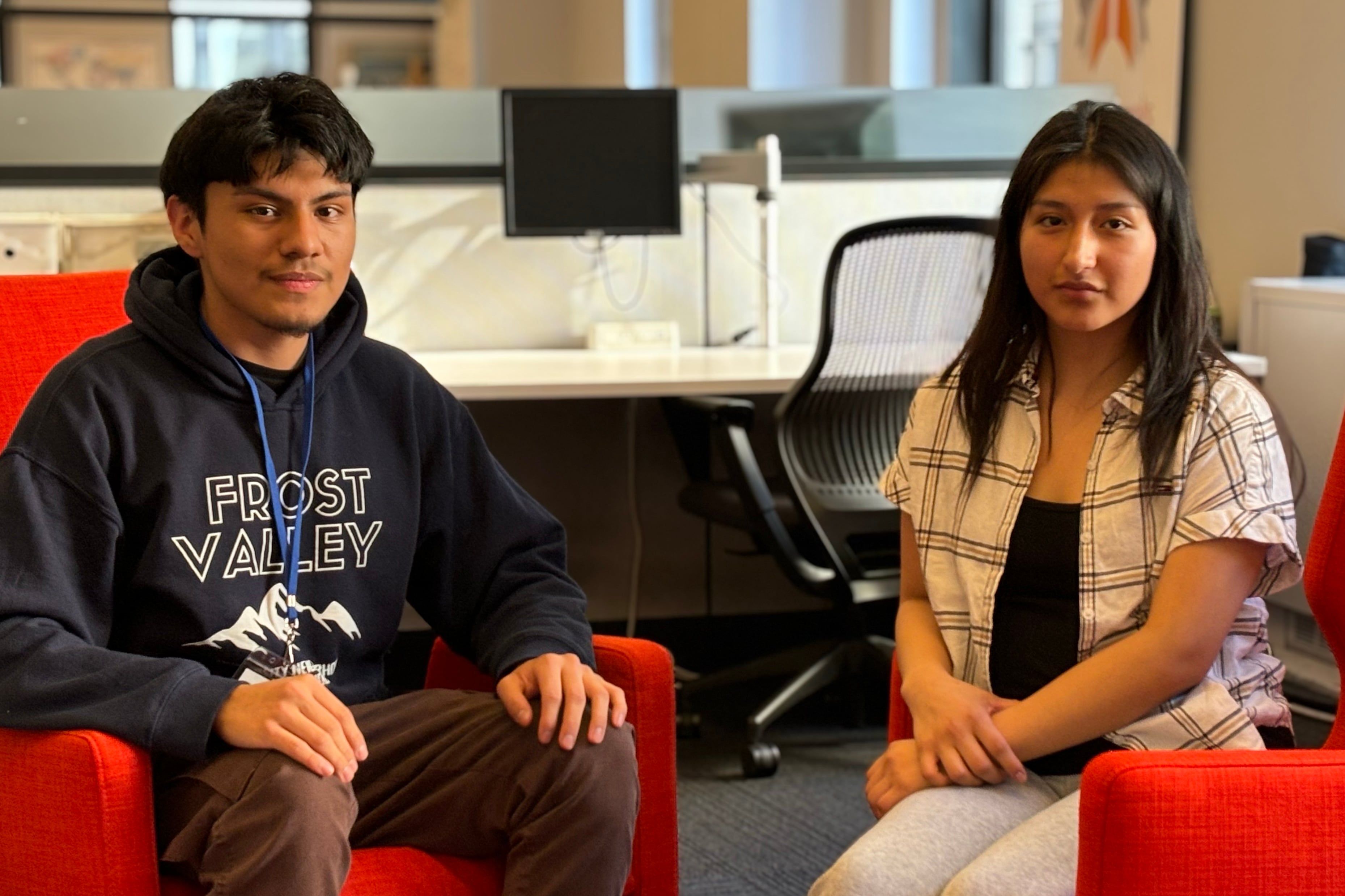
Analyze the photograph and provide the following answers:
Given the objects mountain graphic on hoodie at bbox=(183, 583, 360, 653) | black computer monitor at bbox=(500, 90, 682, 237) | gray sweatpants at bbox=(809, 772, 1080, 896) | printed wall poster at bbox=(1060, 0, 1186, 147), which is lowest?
gray sweatpants at bbox=(809, 772, 1080, 896)

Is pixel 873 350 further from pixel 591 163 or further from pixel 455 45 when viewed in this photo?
pixel 455 45

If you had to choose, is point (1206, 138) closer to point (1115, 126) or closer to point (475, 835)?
point (1115, 126)

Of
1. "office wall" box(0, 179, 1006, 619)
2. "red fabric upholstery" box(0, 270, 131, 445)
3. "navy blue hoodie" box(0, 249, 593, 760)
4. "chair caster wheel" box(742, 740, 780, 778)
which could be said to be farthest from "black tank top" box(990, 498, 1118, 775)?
"office wall" box(0, 179, 1006, 619)

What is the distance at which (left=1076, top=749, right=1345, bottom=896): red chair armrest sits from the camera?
1.03 meters

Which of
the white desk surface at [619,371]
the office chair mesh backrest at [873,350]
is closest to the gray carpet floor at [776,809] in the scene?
the office chair mesh backrest at [873,350]

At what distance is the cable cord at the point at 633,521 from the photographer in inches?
129

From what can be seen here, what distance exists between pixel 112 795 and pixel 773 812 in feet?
4.76

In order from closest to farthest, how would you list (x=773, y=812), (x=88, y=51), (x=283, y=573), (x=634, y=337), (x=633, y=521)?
(x=283, y=573) < (x=773, y=812) < (x=634, y=337) < (x=633, y=521) < (x=88, y=51)

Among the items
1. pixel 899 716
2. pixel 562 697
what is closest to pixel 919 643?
pixel 899 716

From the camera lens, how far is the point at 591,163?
9.77 feet

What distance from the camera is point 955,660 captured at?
142 cm

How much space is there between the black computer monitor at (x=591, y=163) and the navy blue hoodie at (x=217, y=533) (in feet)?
4.76

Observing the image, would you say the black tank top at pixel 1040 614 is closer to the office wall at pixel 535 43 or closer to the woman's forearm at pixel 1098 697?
the woman's forearm at pixel 1098 697

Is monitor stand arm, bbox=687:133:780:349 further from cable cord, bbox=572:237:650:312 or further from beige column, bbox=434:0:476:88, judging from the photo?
beige column, bbox=434:0:476:88
